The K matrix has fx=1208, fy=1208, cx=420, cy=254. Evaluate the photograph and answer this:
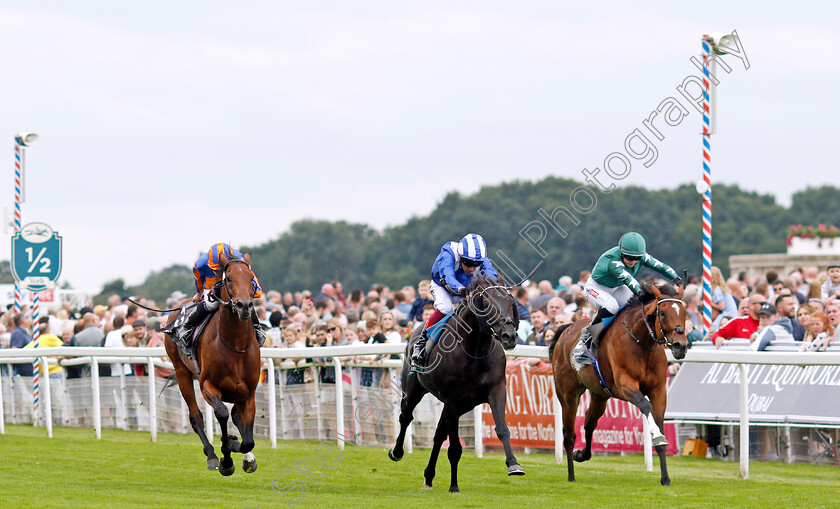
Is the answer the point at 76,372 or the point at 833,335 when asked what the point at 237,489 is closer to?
the point at 833,335

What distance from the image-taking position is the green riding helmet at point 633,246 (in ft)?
29.8

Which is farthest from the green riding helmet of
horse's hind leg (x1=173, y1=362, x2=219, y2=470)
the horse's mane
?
horse's hind leg (x1=173, y1=362, x2=219, y2=470)

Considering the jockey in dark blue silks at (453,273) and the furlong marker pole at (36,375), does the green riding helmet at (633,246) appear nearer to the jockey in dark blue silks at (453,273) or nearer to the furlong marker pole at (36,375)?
the jockey in dark blue silks at (453,273)

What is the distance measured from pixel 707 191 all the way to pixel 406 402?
14.7ft

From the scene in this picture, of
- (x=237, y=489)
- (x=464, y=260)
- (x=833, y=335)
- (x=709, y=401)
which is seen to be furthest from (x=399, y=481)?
(x=833, y=335)

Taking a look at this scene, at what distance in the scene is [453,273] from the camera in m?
8.60

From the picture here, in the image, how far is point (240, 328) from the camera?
28.5 ft

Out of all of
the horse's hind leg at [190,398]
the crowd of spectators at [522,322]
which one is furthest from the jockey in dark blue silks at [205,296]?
the crowd of spectators at [522,322]

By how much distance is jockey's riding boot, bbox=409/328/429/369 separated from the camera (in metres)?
8.79

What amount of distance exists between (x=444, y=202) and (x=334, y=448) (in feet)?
214

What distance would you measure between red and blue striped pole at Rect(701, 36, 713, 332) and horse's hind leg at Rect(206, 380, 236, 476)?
17.2 ft

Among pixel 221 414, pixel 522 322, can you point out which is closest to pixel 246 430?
pixel 221 414

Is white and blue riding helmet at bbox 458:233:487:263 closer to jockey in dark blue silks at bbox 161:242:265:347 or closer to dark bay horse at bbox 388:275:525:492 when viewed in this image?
dark bay horse at bbox 388:275:525:492

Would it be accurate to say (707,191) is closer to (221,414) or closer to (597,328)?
(597,328)
